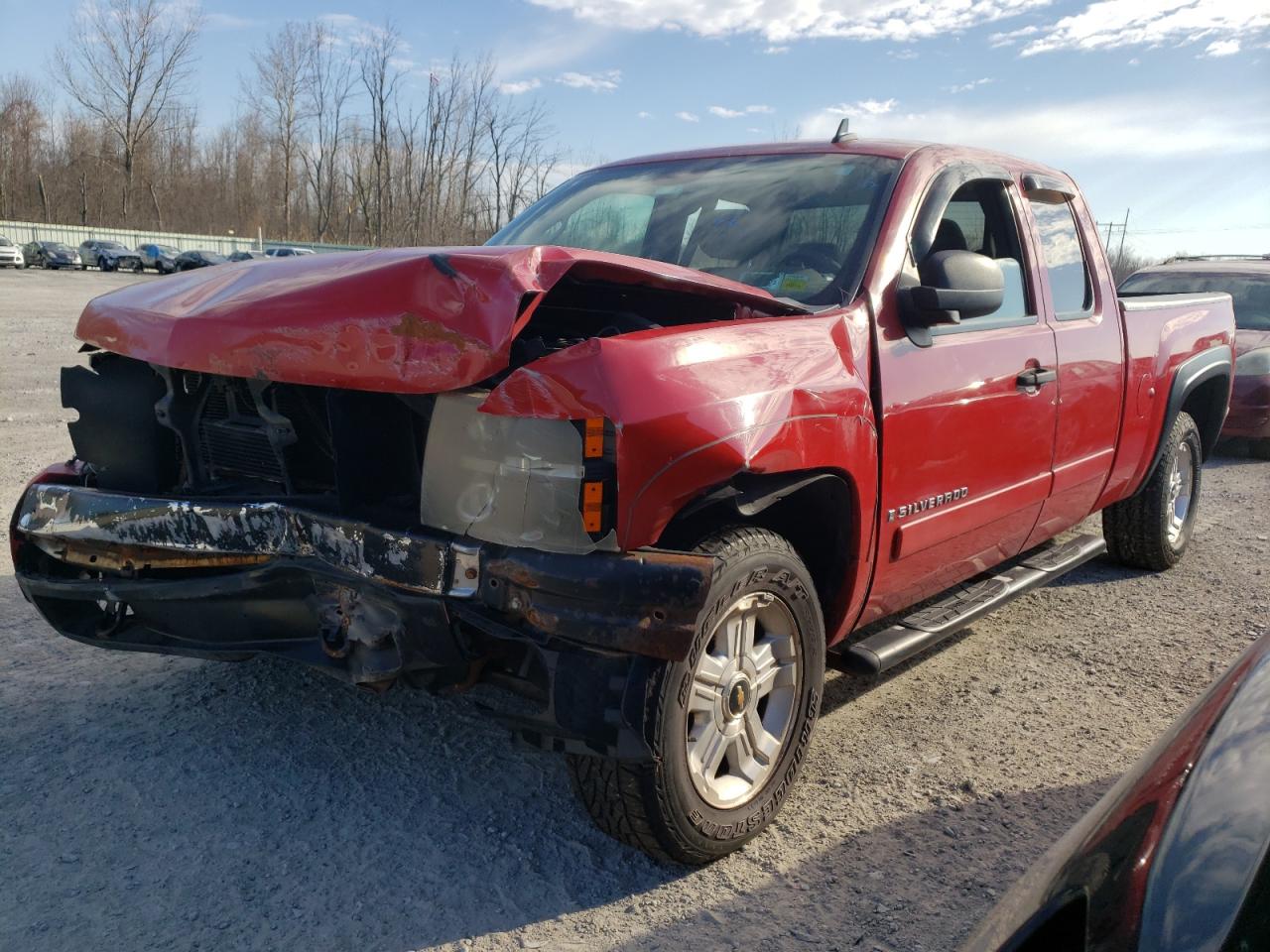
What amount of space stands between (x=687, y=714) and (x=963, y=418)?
1.48 metres

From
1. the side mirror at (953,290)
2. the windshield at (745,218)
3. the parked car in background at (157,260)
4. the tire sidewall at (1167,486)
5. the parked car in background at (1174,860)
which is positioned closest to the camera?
the parked car in background at (1174,860)

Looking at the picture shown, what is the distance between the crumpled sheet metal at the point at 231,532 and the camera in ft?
7.53

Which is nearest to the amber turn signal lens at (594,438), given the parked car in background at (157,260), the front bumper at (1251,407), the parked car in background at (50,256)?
the front bumper at (1251,407)

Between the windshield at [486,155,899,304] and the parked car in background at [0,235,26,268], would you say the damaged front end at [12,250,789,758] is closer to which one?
the windshield at [486,155,899,304]

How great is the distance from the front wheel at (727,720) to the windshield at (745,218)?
3.13ft

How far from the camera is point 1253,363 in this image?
939 cm

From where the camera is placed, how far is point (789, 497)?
116 inches

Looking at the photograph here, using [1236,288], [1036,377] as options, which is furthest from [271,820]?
[1236,288]

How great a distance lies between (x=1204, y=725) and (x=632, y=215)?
2.89 m

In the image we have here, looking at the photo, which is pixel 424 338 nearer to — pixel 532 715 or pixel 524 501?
pixel 524 501

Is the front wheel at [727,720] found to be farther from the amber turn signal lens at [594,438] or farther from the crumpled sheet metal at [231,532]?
the crumpled sheet metal at [231,532]

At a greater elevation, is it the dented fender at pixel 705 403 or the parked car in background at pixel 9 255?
the parked car in background at pixel 9 255

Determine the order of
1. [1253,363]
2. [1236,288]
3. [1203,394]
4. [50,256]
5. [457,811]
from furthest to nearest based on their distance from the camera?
[50,256]
[1236,288]
[1253,363]
[1203,394]
[457,811]

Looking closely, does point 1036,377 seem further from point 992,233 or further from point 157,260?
point 157,260
